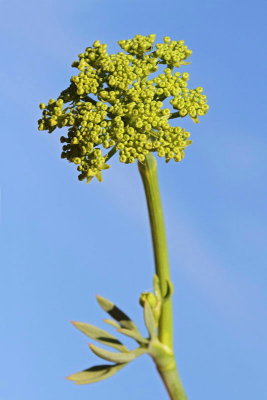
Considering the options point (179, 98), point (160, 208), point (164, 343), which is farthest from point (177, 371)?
point (179, 98)

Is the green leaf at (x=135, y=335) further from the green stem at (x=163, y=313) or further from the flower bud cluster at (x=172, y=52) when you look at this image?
the flower bud cluster at (x=172, y=52)

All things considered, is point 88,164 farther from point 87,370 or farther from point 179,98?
point 87,370

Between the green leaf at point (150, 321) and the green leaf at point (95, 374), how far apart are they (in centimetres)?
24

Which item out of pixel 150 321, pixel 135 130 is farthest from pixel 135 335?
pixel 135 130

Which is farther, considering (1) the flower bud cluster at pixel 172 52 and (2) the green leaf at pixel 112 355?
(1) the flower bud cluster at pixel 172 52

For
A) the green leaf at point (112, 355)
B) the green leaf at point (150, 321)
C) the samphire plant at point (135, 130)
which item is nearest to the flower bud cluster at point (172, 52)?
the samphire plant at point (135, 130)

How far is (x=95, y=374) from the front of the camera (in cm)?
333

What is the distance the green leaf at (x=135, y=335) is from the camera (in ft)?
10.6

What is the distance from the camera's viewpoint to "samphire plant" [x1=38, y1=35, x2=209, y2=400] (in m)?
3.33

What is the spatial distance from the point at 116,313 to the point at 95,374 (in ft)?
1.15

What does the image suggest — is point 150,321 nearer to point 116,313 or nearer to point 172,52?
point 116,313

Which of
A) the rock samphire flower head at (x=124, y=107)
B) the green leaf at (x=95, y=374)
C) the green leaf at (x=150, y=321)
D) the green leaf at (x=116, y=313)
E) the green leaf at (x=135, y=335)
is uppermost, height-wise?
the rock samphire flower head at (x=124, y=107)

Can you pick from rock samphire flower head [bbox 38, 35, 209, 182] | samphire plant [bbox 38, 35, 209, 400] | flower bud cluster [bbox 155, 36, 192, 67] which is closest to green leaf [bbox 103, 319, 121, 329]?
samphire plant [bbox 38, 35, 209, 400]

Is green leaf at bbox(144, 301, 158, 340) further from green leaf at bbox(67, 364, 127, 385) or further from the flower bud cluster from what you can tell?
the flower bud cluster
